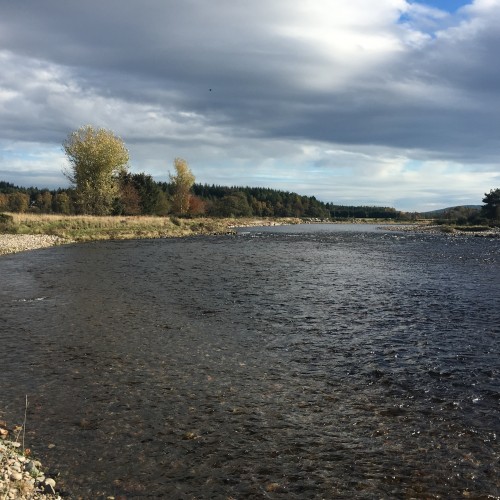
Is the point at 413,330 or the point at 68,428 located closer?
the point at 68,428

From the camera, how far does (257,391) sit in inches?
418

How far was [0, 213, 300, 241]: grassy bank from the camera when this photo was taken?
5550cm

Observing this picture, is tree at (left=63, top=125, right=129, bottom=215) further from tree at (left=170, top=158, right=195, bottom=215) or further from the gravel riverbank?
tree at (left=170, top=158, right=195, bottom=215)

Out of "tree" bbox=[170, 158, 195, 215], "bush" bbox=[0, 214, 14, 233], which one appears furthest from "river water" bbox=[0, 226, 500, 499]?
"tree" bbox=[170, 158, 195, 215]

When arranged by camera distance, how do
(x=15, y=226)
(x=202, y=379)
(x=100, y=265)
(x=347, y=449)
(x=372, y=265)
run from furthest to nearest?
(x=15, y=226)
(x=372, y=265)
(x=100, y=265)
(x=202, y=379)
(x=347, y=449)

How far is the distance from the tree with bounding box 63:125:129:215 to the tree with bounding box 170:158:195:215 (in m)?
46.3

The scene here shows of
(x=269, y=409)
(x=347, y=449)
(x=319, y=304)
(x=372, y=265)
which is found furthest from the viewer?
(x=372, y=265)

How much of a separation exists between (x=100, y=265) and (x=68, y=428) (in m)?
26.1

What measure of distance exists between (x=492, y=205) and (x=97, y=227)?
365ft

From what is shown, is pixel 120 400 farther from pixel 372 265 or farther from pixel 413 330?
pixel 372 265

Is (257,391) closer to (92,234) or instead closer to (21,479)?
(21,479)

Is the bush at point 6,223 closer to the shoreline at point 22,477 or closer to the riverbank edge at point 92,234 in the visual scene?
the riverbank edge at point 92,234

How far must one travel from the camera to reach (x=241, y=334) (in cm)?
1547

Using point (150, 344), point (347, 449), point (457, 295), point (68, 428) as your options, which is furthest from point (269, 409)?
point (457, 295)
